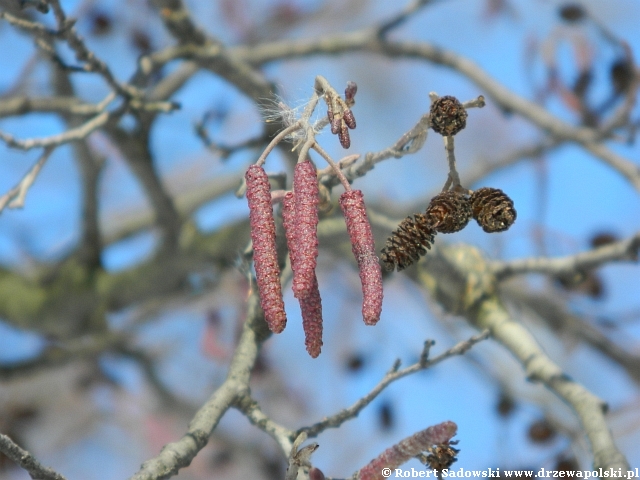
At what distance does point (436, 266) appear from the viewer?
9.53 ft

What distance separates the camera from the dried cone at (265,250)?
1494mm

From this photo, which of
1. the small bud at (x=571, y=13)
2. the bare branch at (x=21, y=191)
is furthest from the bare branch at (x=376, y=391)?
the small bud at (x=571, y=13)

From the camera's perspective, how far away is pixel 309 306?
154 cm

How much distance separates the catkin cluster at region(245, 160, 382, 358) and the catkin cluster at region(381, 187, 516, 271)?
0.13 m

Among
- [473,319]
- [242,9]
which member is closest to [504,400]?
[473,319]

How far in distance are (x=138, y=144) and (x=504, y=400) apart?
2.38 meters

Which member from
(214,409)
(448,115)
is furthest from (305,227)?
(214,409)

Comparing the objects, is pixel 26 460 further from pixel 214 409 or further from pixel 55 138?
pixel 55 138

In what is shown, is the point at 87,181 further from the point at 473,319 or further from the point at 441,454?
the point at 441,454

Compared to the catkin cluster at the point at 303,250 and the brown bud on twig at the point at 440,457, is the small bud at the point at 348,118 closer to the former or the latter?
the catkin cluster at the point at 303,250

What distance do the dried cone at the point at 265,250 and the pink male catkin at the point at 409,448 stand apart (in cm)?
40

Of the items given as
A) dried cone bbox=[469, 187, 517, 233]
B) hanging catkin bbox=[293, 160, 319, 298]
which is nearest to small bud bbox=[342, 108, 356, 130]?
hanging catkin bbox=[293, 160, 319, 298]

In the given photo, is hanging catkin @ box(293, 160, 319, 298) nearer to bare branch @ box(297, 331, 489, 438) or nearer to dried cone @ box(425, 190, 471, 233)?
dried cone @ box(425, 190, 471, 233)

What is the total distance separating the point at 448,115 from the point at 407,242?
0.32 metres
